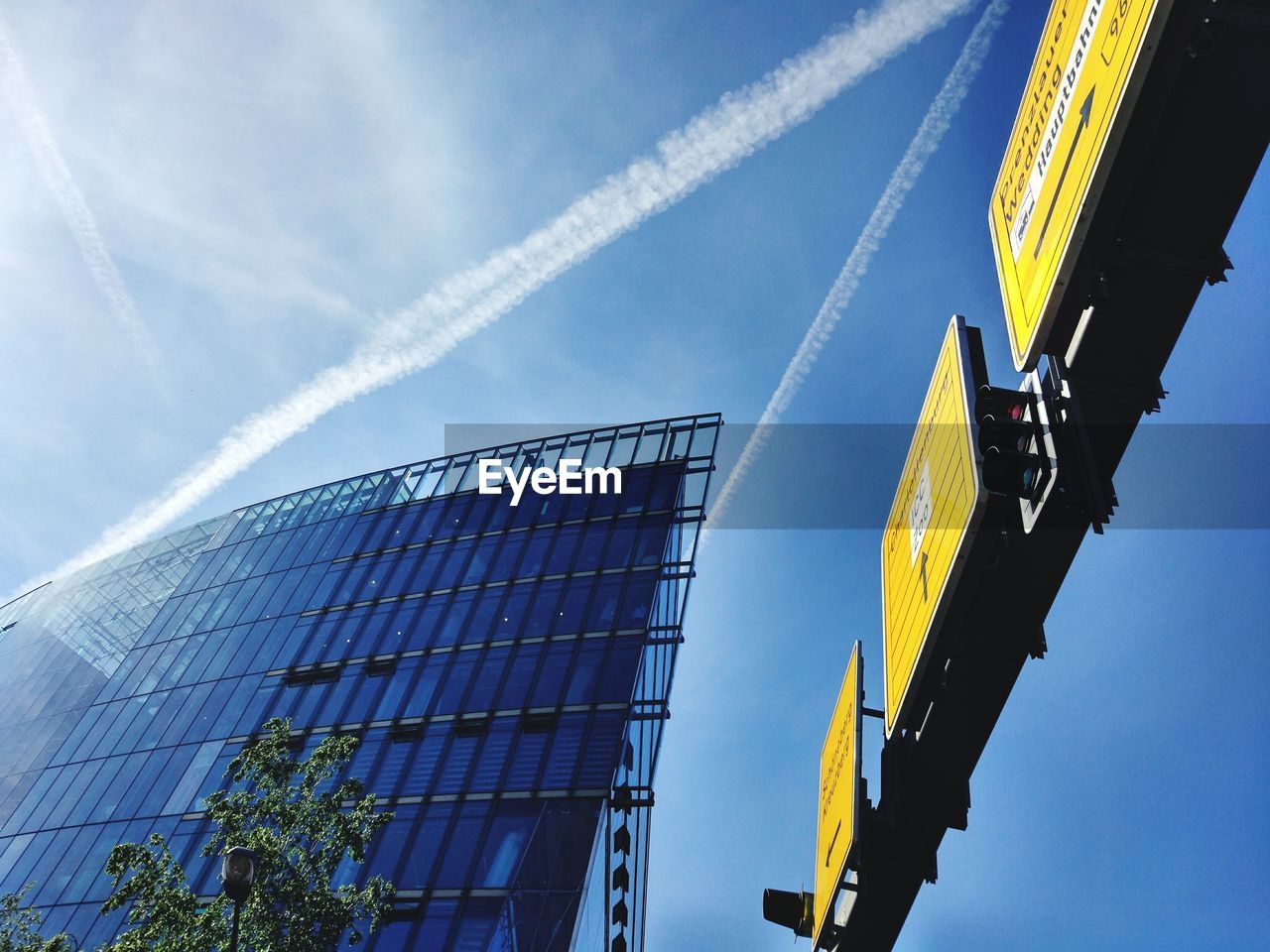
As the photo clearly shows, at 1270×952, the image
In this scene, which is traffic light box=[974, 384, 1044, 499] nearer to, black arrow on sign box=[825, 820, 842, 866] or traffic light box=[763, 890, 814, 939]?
black arrow on sign box=[825, 820, 842, 866]

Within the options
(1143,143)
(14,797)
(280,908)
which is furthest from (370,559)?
(1143,143)

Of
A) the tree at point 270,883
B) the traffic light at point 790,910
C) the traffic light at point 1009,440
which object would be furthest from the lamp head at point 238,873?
the traffic light at point 1009,440

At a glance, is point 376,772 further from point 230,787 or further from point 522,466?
point 522,466

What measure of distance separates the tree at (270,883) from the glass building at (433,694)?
7.21 metres

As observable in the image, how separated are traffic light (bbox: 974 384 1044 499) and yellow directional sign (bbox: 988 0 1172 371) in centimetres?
46

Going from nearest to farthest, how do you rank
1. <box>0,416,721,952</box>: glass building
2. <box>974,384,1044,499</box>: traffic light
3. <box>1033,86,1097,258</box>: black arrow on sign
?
<box>1033,86,1097,258</box>: black arrow on sign < <box>974,384,1044,499</box>: traffic light < <box>0,416,721,952</box>: glass building

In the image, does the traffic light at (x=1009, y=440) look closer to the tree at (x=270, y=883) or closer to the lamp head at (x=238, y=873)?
the lamp head at (x=238, y=873)

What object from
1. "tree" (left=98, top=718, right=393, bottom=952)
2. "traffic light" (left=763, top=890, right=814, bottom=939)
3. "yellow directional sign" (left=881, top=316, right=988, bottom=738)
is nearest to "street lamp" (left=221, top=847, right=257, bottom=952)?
"tree" (left=98, top=718, right=393, bottom=952)

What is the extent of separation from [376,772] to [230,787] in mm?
6331

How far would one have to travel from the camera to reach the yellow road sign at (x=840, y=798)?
22.1 feet

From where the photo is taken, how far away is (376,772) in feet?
93.8

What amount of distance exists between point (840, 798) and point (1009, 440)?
381cm

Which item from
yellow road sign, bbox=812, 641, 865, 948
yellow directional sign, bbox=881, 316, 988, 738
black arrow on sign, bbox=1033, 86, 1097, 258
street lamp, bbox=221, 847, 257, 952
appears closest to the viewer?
black arrow on sign, bbox=1033, 86, 1097, 258

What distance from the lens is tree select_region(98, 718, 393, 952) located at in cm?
1499
